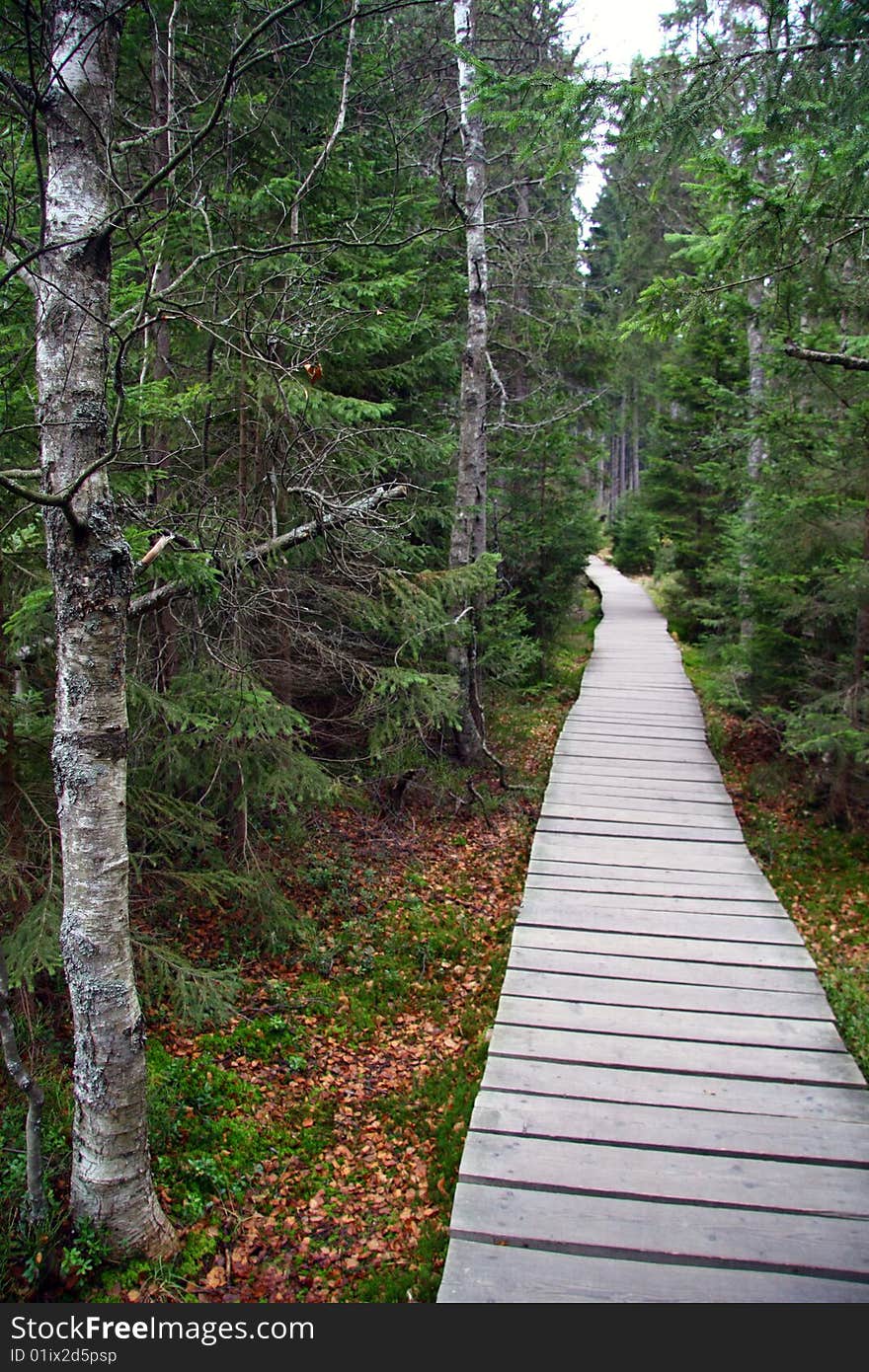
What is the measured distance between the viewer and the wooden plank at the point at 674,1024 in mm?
4855

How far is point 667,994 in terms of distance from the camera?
533 centimetres

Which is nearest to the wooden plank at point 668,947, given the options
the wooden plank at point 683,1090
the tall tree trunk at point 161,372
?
the wooden plank at point 683,1090

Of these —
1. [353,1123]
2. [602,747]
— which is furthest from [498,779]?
[353,1123]

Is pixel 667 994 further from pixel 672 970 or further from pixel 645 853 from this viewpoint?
pixel 645 853

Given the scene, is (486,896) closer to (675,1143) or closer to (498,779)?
(498,779)

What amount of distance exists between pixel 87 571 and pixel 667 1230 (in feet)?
12.7

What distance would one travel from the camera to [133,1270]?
3.56 metres

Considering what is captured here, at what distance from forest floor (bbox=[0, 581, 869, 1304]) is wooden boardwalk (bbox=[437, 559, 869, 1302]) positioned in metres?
0.44

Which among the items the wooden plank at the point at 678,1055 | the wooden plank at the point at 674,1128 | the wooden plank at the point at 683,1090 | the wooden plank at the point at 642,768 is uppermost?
the wooden plank at the point at 642,768

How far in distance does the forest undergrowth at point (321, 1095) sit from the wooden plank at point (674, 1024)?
1.82ft

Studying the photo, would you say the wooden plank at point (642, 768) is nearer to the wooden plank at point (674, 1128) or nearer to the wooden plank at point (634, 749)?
the wooden plank at point (634, 749)

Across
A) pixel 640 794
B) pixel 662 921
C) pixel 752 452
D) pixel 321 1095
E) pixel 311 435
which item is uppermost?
pixel 752 452

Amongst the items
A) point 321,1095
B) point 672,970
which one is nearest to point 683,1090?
point 672,970

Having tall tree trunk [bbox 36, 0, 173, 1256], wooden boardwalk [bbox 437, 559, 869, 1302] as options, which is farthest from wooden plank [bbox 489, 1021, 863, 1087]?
tall tree trunk [bbox 36, 0, 173, 1256]
